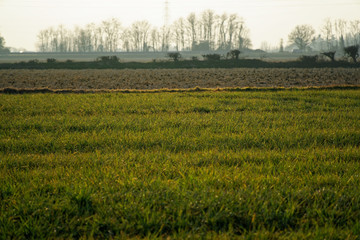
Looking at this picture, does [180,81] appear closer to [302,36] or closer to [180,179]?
[180,179]

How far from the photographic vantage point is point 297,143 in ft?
17.8

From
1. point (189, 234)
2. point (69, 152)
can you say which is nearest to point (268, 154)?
point (189, 234)

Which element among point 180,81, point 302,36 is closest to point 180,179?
point 180,81

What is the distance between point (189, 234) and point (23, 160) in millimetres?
3262

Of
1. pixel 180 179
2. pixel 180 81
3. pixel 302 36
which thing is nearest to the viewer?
pixel 180 179

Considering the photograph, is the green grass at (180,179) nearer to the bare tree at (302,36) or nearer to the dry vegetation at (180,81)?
the dry vegetation at (180,81)

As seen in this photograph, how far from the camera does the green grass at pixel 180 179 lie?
8.72 feet

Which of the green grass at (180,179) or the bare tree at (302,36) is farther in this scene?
the bare tree at (302,36)

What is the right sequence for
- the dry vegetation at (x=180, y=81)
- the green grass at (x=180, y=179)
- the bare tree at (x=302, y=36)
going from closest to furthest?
the green grass at (x=180, y=179), the dry vegetation at (x=180, y=81), the bare tree at (x=302, y=36)

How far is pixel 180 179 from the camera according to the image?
141 inches

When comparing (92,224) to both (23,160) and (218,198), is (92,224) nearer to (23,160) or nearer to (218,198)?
(218,198)

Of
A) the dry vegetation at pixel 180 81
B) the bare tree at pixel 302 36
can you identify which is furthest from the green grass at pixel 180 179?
→ the bare tree at pixel 302 36

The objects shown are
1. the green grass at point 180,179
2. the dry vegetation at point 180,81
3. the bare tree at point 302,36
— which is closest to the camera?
the green grass at point 180,179

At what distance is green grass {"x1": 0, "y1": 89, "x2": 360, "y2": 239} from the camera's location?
2.66 metres
